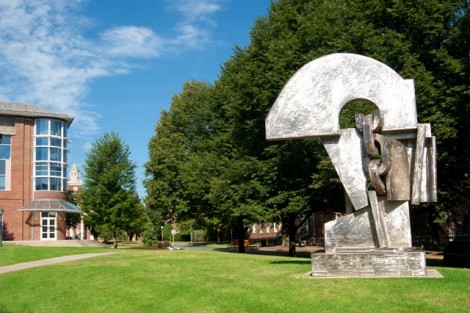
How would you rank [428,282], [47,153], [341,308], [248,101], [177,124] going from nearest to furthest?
[341,308] < [428,282] < [248,101] < [177,124] < [47,153]

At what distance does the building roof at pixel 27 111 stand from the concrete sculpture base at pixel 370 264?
46203 millimetres

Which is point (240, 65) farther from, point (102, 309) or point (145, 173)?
point (102, 309)

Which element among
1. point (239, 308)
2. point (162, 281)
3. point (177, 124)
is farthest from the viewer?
point (177, 124)

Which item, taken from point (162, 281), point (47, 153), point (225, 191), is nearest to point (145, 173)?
point (47, 153)

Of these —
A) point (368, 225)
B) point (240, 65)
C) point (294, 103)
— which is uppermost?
point (240, 65)

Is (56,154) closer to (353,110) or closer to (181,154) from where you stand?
(181,154)

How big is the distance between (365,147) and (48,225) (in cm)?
4537

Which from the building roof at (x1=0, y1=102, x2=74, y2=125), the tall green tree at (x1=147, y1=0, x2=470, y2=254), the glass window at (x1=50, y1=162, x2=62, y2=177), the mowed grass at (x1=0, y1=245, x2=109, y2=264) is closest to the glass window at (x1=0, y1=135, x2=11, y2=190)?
the building roof at (x1=0, y1=102, x2=74, y2=125)

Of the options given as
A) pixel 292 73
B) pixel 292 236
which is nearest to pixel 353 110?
Answer: pixel 292 73

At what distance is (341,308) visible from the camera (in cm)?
988

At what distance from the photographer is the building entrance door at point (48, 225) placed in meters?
51.9

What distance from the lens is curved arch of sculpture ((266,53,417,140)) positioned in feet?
45.8

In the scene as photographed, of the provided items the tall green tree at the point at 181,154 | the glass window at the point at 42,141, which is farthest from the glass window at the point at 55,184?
the tall green tree at the point at 181,154

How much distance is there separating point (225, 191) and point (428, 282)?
2070 centimetres
